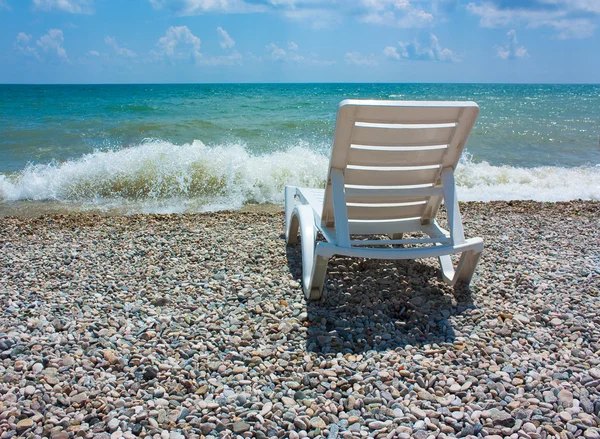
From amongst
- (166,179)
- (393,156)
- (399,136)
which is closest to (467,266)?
(393,156)

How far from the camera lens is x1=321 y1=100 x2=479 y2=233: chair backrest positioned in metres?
3.28

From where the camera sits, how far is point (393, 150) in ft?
11.7

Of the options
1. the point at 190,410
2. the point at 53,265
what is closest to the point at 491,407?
the point at 190,410

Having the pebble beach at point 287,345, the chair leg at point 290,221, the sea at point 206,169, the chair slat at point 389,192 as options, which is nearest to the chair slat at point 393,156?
the chair slat at point 389,192

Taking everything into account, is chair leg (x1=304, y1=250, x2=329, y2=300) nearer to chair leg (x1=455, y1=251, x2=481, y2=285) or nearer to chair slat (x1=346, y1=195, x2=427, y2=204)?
chair slat (x1=346, y1=195, x2=427, y2=204)

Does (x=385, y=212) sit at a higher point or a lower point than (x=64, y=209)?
higher

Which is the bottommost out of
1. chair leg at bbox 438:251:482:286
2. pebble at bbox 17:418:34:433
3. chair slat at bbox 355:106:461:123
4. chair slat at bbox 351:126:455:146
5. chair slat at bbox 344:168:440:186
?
pebble at bbox 17:418:34:433

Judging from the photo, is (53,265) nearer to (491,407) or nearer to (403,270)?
(403,270)

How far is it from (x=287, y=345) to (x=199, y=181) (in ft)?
23.0

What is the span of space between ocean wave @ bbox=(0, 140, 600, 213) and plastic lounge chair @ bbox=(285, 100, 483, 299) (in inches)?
191

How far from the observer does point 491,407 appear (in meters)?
2.46

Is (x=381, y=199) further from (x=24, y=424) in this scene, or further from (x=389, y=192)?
(x=24, y=424)

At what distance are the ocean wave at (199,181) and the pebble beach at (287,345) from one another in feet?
13.5

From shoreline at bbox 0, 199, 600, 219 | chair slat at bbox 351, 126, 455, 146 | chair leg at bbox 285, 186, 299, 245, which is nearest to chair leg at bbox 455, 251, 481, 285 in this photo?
chair slat at bbox 351, 126, 455, 146
